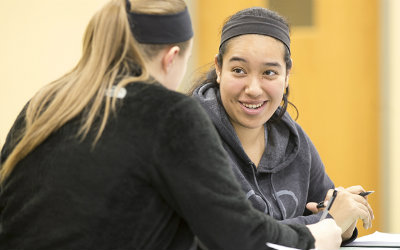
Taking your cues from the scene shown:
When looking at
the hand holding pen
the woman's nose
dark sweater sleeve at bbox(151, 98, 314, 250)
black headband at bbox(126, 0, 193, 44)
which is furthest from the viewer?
the woman's nose

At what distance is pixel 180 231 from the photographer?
3.74 feet

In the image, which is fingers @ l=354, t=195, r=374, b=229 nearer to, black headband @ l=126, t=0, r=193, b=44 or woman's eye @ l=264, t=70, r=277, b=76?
woman's eye @ l=264, t=70, r=277, b=76

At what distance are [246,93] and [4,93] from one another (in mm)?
2108

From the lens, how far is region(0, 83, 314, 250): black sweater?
104cm

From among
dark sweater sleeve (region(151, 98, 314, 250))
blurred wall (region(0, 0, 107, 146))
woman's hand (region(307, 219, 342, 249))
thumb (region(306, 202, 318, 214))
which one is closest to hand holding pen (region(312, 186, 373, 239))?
thumb (region(306, 202, 318, 214))

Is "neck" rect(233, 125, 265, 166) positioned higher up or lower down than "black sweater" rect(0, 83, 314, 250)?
lower down

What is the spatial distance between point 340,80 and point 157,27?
2.34 metres

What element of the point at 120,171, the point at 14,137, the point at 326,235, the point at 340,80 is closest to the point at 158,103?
the point at 120,171

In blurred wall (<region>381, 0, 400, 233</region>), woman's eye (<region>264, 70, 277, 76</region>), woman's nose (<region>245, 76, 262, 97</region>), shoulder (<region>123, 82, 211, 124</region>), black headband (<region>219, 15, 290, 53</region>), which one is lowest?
blurred wall (<region>381, 0, 400, 233</region>)

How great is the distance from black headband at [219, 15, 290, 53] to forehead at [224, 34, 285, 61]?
14mm

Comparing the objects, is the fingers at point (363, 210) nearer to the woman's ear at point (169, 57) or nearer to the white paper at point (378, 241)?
the white paper at point (378, 241)

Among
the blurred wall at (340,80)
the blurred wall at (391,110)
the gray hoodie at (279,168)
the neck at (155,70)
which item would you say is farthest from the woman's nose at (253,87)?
the blurred wall at (391,110)

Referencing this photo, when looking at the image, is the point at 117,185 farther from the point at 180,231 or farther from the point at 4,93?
the point at 4,93

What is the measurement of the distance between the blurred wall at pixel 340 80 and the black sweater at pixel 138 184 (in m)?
2.25
